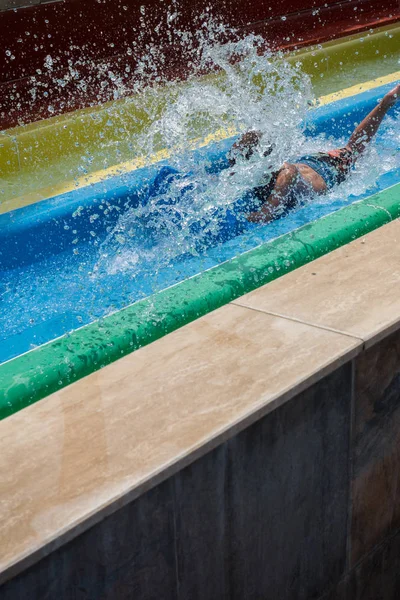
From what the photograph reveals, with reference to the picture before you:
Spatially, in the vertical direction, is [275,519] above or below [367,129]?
below

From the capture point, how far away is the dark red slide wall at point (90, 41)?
4.44 meters

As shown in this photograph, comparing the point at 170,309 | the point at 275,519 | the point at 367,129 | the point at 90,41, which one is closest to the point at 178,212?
the point at 367,129

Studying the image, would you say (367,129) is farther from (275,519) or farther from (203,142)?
(275,519)

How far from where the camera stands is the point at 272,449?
59.6 inches

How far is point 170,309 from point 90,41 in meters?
3.31

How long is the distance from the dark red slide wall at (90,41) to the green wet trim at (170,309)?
2513 millimetres

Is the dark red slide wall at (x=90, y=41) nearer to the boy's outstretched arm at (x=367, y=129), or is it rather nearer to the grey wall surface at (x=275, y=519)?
the boy's outstretched arm at (x=367, y=129)

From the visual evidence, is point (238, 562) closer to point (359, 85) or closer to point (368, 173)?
point (368, 173)

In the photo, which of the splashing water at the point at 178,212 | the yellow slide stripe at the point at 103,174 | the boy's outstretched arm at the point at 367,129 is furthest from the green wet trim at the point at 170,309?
the yellow slide stripe at the point at 103,174

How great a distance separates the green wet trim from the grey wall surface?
0.41 m

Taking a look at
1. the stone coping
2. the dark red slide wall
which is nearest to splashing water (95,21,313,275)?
the dark red slide wall

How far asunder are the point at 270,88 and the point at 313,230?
2.82 m

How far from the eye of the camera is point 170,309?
1851 mm

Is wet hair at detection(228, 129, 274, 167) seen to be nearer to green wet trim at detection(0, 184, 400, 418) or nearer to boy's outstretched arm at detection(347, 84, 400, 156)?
boy's outstretched arm at detection(347, 84, 400, 156)
